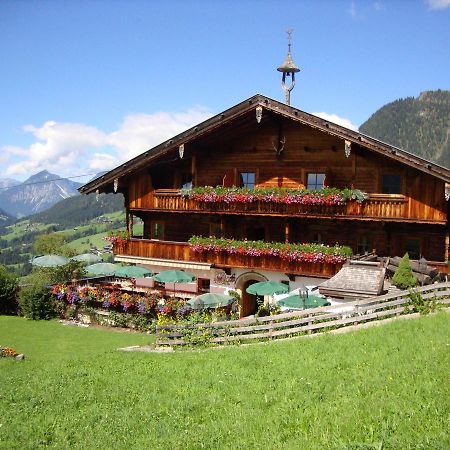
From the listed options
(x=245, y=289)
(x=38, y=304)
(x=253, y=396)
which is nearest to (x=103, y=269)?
(x=38, y=304)

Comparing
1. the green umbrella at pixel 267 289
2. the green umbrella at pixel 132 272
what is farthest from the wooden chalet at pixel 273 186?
the green umbrella at pixel 267 289

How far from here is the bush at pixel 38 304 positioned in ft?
87.2

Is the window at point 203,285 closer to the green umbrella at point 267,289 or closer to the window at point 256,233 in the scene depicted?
the window at point 256,233

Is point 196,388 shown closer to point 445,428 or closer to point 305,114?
point 445,428

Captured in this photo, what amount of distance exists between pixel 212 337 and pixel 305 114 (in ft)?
37.5

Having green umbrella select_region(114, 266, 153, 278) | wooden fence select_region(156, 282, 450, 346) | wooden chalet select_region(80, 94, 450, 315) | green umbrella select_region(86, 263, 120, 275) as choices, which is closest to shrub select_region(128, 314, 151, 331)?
green umbrella select_region(114, 266, 153, 278)

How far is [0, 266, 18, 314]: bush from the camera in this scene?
28047mm

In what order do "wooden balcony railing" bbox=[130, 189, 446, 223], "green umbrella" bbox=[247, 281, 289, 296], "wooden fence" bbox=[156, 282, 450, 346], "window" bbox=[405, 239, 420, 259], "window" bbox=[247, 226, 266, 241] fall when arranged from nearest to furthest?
"wooden fence" bbox=[156, 282, 450, 346], "green umbrella" bbox=[247, 281, 289, 296], "wooden balcony railing" bbox=[130, 189, 446, 223], "window" bbox=[405, 239, 420, 259], "window" bbox=[247, 226, 266, 241]

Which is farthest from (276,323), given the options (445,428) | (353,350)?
(445,428)

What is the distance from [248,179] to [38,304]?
12.9 metres

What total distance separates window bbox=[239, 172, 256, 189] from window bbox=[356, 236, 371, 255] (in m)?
6.16

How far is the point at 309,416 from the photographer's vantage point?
8719 mm

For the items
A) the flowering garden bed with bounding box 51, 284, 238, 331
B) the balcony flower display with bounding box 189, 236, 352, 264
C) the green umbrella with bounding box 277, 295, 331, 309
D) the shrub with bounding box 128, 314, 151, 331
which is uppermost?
the balcony flower display with bounding box 189, 236, 352, 264

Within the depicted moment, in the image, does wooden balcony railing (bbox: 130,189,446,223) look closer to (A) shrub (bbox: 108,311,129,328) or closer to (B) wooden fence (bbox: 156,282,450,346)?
(B) wooden fence (bbox: 156,282,450,346)
